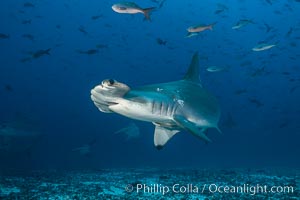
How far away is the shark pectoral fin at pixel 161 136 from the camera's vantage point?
22.5ft

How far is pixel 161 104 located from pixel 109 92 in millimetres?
1091

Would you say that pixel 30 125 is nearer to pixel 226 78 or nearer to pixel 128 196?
pixel 128 196

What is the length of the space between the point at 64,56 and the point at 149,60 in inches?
1086

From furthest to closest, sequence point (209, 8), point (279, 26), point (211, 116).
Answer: point (279, 26) → point (209, 8) → point (211, 116)

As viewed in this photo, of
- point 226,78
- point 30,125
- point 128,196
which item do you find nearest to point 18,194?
point 128,196

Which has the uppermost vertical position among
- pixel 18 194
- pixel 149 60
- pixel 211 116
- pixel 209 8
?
pixel 149 60

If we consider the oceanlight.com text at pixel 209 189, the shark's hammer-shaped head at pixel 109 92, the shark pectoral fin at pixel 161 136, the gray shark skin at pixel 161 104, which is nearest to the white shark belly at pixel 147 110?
the gray shark skin at pixel 161 104

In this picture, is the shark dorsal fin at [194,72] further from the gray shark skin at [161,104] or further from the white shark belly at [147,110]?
the white shark belly at [147,110]

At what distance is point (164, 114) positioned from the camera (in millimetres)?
4988

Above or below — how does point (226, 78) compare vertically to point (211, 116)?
above

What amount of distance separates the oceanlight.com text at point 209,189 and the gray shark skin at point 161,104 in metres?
1.89

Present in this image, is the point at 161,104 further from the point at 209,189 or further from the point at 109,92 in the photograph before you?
the point at 209,189

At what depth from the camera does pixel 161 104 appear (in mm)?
4867

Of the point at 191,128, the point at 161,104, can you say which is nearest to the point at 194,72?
the point at 161,104
